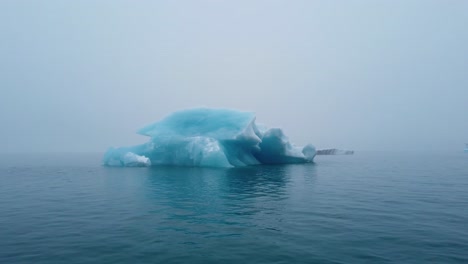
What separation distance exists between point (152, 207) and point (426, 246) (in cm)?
866

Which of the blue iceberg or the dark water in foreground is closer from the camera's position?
the dark water in foreground

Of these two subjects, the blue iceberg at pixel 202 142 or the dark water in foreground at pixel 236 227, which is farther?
the blue iceberg at pixel 202 142

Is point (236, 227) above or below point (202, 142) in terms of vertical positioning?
below

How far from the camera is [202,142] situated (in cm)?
3036

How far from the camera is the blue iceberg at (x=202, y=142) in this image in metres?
30.4

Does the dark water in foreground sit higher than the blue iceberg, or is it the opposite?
the blue iceberg

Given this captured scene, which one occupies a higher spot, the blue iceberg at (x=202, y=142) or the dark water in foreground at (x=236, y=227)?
the blue iceberg at (x=202, y=142)

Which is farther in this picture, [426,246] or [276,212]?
[276,212]

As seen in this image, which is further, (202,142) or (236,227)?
(202,142)

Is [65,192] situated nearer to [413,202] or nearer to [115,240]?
[115,240]

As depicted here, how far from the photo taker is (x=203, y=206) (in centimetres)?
1198

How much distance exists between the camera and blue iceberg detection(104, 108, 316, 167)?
30.4 meters

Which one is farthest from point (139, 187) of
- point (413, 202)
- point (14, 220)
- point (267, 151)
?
point (267, 151)

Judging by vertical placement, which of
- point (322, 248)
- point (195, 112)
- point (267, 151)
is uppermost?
point (195, 112)
